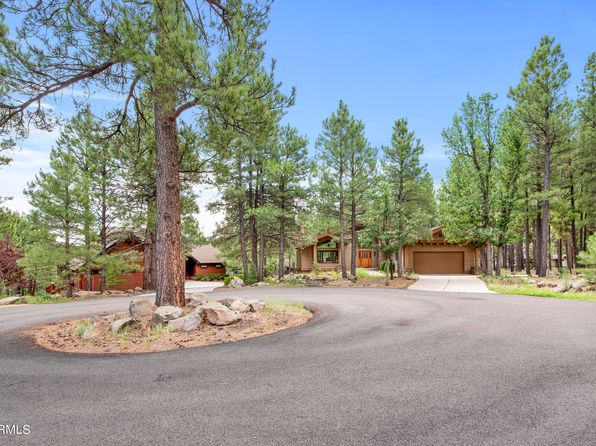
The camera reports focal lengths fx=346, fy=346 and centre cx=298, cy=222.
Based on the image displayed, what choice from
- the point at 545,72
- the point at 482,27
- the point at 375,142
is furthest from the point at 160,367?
the point at 545,72

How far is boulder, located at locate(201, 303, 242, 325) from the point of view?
7.27 m

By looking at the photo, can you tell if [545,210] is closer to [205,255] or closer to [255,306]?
[255,306]

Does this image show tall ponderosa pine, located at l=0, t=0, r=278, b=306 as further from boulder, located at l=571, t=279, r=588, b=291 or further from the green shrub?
the green shrub

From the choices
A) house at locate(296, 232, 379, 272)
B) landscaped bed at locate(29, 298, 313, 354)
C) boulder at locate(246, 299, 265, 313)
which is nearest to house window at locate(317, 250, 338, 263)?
house at locate(296, 232, 379, 272)

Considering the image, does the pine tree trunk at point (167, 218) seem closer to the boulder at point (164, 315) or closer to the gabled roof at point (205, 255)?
the boulder at point (164, 315)

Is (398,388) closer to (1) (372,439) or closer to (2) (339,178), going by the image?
(1) (372,439)

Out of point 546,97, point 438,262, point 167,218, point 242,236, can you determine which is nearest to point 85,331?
point 167,218

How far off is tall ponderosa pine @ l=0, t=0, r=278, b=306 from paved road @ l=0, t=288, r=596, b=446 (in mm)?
3771

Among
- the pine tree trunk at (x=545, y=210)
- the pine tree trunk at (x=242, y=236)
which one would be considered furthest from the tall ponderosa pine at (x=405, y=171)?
the pine tree trunk at (x=242, y=236)

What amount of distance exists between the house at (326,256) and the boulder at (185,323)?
2629 centimetres

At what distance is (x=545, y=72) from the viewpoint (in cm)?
2066

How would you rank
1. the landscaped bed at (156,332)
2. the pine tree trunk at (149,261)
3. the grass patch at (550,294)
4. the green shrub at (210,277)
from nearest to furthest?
the landscaped bed at (156,332), the grass patch at (550,294), the pine tree trunk at (149,261), the green shrub at (210,277)

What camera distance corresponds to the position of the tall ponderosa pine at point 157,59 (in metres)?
6.58

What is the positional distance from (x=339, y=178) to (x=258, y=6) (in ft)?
48.5
